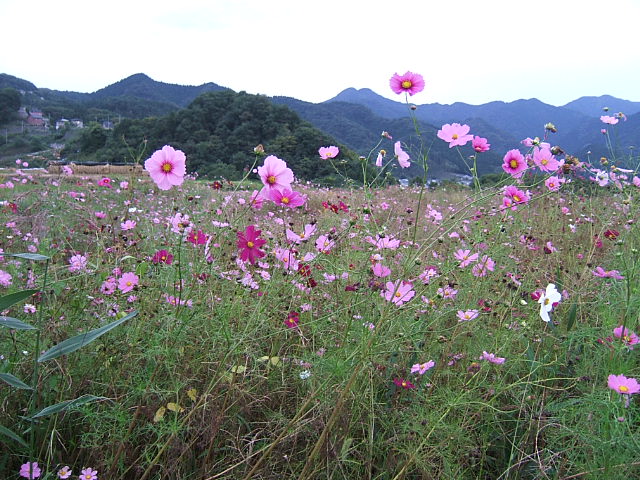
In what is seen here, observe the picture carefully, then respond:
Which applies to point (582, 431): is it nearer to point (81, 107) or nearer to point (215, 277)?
point (215, 277)

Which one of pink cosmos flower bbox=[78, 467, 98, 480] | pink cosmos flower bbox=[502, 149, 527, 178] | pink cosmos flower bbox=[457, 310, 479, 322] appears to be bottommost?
pink cosmos flower bbox=[78, 467, 98, 480]

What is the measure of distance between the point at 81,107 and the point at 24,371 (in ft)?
167

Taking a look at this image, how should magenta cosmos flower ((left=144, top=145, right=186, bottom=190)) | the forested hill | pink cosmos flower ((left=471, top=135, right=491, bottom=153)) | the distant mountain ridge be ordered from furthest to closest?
the distant mountain ridge → the forested hill → pink cosmos flower ((left=471, top=135, right=491, bottom=153)) → magenta cosmos flower ((left=144, top=145, right=186, bottom=190))

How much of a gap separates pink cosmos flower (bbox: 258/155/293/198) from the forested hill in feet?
58.8

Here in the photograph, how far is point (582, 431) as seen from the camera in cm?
106

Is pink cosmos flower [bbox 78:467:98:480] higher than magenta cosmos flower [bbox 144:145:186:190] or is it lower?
lower

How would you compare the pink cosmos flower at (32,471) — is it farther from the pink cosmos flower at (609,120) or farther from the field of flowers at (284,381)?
the pink cosmos flower at (609,120)

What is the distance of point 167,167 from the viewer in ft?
3.63

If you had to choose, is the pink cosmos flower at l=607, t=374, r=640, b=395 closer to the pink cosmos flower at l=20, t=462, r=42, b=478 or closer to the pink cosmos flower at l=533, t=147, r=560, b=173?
the pink cosmos flower at l=533, t=147, r=560, b=173

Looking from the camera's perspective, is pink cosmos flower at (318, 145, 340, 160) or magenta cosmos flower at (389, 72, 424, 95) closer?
magenta cosmos flower at (389, 72, 424, 95)

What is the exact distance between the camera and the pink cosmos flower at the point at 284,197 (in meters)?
1.12

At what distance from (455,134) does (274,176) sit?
0.53 metres

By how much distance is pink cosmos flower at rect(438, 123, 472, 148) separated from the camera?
1244 millimetres

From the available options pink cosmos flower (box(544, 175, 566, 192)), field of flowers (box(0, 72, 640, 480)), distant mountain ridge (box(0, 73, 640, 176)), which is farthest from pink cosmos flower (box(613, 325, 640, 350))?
distant mountain ridge (box(0, 73, 640, 176))
